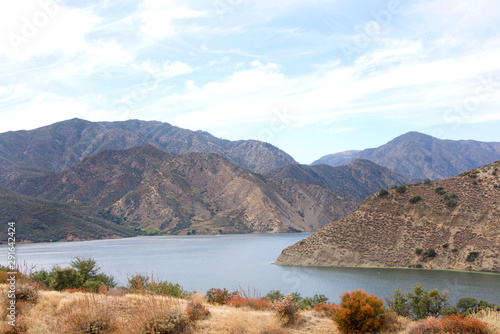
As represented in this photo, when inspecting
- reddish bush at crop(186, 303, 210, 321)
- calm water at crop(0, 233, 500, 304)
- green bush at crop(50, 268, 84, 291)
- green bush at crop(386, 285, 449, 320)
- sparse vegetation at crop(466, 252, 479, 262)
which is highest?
reddish bush at crop(186, 303, 210, 321)

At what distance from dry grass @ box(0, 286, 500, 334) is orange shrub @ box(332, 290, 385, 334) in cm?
28

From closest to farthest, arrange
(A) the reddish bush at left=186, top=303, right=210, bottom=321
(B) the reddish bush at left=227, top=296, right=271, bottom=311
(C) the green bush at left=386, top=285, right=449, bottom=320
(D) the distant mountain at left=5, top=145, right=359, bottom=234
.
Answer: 1. (A) the reddish bush at left=186, top=303, right=210, bottom=321
2. (B) the reddish bush at left=227, top=296, right=271, bottom=311
3. (C) the green bush at left=386, top=285, right=449, bottom=320
4. (D) the distant mountain at left=5, top=145, right=359, bottom=234

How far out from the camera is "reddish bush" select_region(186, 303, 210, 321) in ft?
32.2

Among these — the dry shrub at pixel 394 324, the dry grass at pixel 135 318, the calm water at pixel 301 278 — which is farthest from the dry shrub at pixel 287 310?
the calm water at pixel 301 278

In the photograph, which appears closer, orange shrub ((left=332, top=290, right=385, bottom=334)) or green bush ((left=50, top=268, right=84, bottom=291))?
orange shrub ((left=332, top=290, right=385, bottom=334))

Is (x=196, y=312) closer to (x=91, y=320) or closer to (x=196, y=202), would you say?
(x=91, y=320)

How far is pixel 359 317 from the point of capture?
10281 mm

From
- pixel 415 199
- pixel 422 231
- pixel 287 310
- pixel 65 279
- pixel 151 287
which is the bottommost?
pixel 422 231

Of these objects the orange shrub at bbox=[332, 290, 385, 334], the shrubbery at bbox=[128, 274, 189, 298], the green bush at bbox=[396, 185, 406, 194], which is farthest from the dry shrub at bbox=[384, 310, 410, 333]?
the green bush at bbox=[396, 185, 406, 194]

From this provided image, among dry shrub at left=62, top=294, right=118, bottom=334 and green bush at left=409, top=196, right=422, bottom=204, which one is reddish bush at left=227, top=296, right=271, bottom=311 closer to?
dry shrub at left=62, top=294, right=118, bottom=334

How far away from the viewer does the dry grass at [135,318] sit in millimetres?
9117

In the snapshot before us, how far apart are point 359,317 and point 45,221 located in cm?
13526

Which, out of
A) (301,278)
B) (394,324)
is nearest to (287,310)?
(394,324)

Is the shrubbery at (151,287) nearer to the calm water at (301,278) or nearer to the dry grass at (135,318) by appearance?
the dry grass at (135,318)
